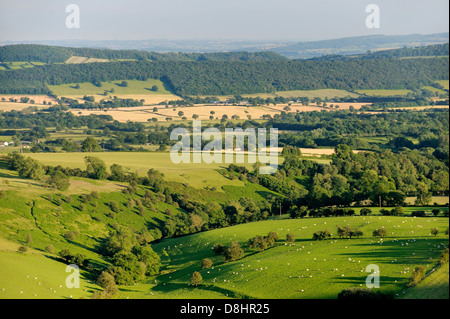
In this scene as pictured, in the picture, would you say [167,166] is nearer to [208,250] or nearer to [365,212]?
[365,212]

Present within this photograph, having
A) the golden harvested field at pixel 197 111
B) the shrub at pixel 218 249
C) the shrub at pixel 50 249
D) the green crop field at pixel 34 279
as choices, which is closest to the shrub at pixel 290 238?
the shrub at pixel 218 249

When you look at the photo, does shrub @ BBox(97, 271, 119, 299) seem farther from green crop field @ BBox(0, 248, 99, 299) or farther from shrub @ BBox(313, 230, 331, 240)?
shrub @ BBox(313, 230, 331, 240)

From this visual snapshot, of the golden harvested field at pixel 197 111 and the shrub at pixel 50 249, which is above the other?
the golden harvested field at pixel 197 111

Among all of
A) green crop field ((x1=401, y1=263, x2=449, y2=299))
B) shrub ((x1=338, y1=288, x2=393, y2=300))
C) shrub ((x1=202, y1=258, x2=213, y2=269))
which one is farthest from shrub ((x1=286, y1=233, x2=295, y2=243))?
green crop field ((x1=401, y1=263, x2=449, y2=299))

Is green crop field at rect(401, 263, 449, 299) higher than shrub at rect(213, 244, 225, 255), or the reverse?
green crop field at rect(401, 263, 449, 299)

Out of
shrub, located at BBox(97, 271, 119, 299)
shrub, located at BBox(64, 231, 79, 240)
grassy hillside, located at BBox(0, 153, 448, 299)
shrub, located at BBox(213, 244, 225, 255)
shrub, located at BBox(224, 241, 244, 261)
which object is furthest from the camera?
shrub, located at BBox(64, 231, 79, 240)

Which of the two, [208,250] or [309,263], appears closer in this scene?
[309,263]

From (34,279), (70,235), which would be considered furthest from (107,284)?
(70,235)

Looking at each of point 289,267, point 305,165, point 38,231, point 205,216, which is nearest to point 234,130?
point 305,165

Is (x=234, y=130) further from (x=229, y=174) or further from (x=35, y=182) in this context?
(x=35, y=182)

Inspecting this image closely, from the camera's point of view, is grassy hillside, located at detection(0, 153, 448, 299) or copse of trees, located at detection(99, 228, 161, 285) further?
copse of trees, located at detection(99, 228, 161, 285)

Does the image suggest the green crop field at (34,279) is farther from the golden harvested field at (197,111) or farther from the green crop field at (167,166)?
the golden harvested field at (197,111)
